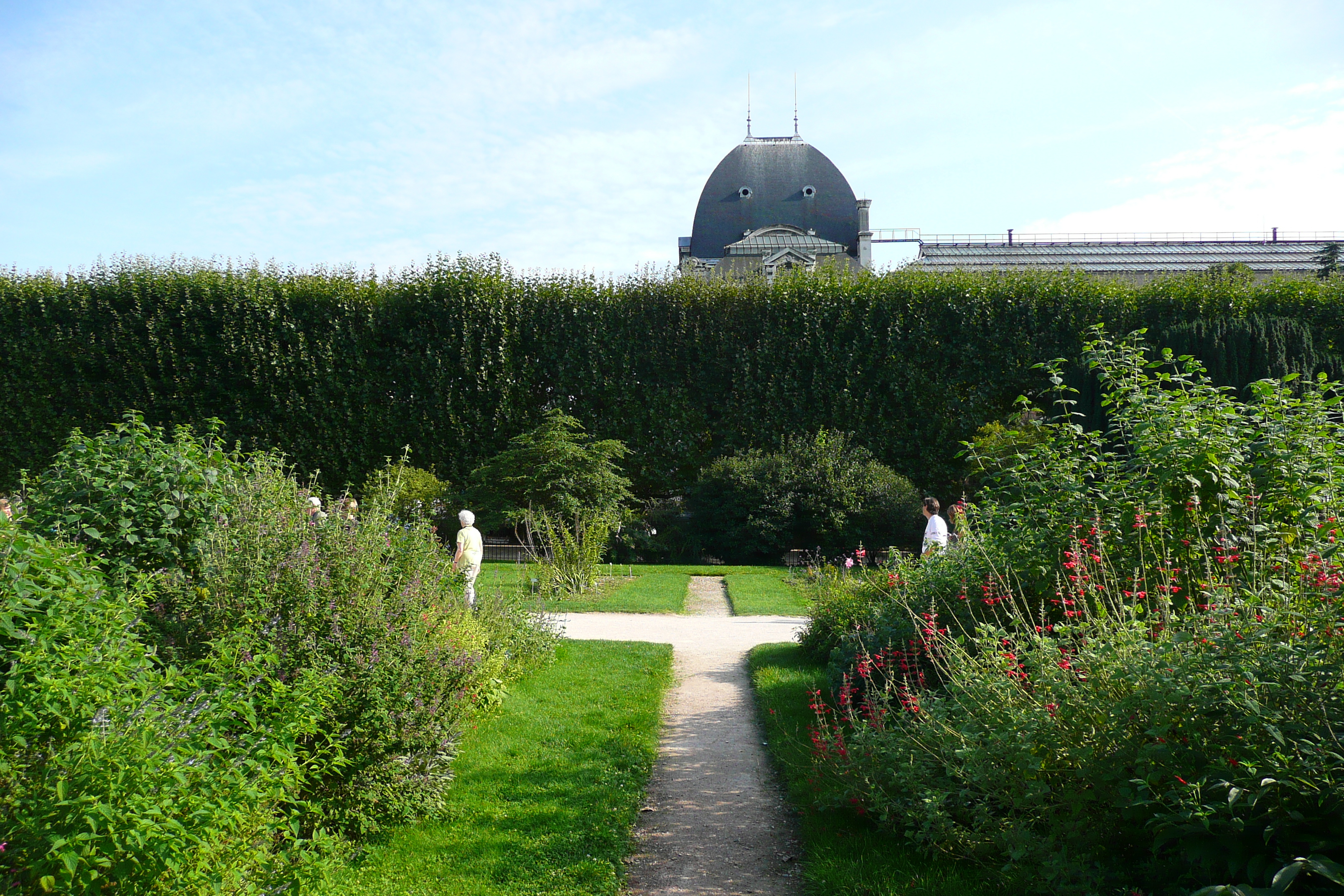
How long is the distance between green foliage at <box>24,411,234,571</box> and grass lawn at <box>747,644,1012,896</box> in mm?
3746

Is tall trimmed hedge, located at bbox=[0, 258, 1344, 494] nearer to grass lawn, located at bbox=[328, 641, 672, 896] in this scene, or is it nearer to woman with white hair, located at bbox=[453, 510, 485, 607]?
woman with white hair, located at bbox=[453, 510, 485, 607]

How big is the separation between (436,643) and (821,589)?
510 centimetres

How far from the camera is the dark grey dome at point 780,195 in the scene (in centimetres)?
3859

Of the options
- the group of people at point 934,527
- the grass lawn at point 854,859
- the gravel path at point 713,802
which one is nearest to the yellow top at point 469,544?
the gravel path at point 713,802

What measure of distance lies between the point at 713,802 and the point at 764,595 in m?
7.73

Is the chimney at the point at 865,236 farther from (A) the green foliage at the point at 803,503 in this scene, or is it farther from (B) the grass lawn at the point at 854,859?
(B) the grass lawn at the point at 854,859

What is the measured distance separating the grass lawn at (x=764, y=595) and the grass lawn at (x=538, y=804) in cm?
350

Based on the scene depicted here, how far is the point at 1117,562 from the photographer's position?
4.72 meters

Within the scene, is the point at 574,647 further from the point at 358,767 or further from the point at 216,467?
the point at 358,767

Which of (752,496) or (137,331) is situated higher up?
(137,331)

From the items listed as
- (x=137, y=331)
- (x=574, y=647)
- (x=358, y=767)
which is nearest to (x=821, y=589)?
(x=574, y=647)

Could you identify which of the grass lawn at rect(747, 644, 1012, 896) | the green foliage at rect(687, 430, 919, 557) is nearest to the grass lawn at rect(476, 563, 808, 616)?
the green foliage at rect(687, 430, 919, 557)

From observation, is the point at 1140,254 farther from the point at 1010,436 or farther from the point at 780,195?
the point at 1010,436

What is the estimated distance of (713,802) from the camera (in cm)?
496
